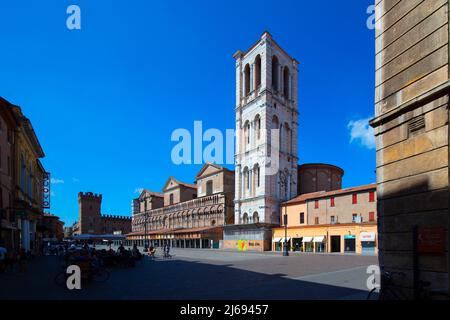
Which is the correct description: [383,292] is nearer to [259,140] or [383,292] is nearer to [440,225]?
[440,225]

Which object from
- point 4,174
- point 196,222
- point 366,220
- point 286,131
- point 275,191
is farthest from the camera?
→ point 196,222

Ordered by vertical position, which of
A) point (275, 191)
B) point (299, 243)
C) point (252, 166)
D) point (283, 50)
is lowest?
point (299, 243)

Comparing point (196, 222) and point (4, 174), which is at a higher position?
point (4, 174)

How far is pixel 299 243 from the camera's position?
48250 millimetres

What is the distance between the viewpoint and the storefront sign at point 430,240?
755 centimetres

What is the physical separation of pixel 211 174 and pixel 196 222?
35.5 feet

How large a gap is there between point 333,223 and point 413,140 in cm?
3876

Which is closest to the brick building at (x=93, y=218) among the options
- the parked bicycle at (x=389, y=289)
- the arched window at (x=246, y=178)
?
the arched window at (x=246, y=178)

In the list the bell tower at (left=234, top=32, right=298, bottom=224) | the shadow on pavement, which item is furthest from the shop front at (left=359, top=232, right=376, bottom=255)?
the shadow on pavement

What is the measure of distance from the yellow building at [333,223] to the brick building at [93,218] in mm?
83235

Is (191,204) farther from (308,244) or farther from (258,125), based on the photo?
(308,244)

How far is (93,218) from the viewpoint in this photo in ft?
378

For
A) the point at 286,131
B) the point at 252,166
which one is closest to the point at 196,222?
the point at 252,166

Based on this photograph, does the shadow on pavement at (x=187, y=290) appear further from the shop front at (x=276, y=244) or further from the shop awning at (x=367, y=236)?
the shop front at (x=276, y=244)
